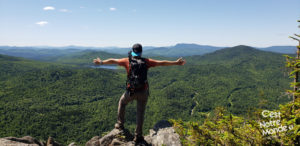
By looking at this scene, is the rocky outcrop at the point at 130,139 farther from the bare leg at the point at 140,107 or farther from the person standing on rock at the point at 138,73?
the person standing on rock at the point at 138,73

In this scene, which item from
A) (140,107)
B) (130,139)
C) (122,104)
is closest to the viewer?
(140,107)

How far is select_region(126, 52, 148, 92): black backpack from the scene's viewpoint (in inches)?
266

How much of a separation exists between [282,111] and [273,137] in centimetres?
90

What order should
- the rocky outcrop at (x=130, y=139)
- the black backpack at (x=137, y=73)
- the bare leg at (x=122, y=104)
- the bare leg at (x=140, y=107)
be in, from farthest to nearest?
1. the rocky outcrop at (x=130, y=139)
2. the bare leg at (x=122, y=104)
3. the bare leg at (x=140, y=107)
4. the black backpack at (x=137, y=73)

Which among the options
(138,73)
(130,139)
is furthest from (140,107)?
(130,139)

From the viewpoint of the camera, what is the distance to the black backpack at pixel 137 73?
266 inches

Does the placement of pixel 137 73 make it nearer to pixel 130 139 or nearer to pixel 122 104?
pixel 122 104

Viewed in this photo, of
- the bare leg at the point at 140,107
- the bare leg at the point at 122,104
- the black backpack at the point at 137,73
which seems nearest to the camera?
the black backpack at the point at 137,73

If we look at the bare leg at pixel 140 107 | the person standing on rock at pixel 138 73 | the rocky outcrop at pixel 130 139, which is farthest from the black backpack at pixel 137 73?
the rocky outcrop at pixel 130 139

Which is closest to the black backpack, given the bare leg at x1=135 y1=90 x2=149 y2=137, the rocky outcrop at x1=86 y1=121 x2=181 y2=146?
the bare leg at x1=135 y1=90 x2=149 y2=137

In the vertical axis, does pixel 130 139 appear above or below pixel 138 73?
below

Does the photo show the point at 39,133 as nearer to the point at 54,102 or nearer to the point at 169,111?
the point at 54,102

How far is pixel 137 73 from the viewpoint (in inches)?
265

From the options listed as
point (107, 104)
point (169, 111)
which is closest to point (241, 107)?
point (169, 111)
